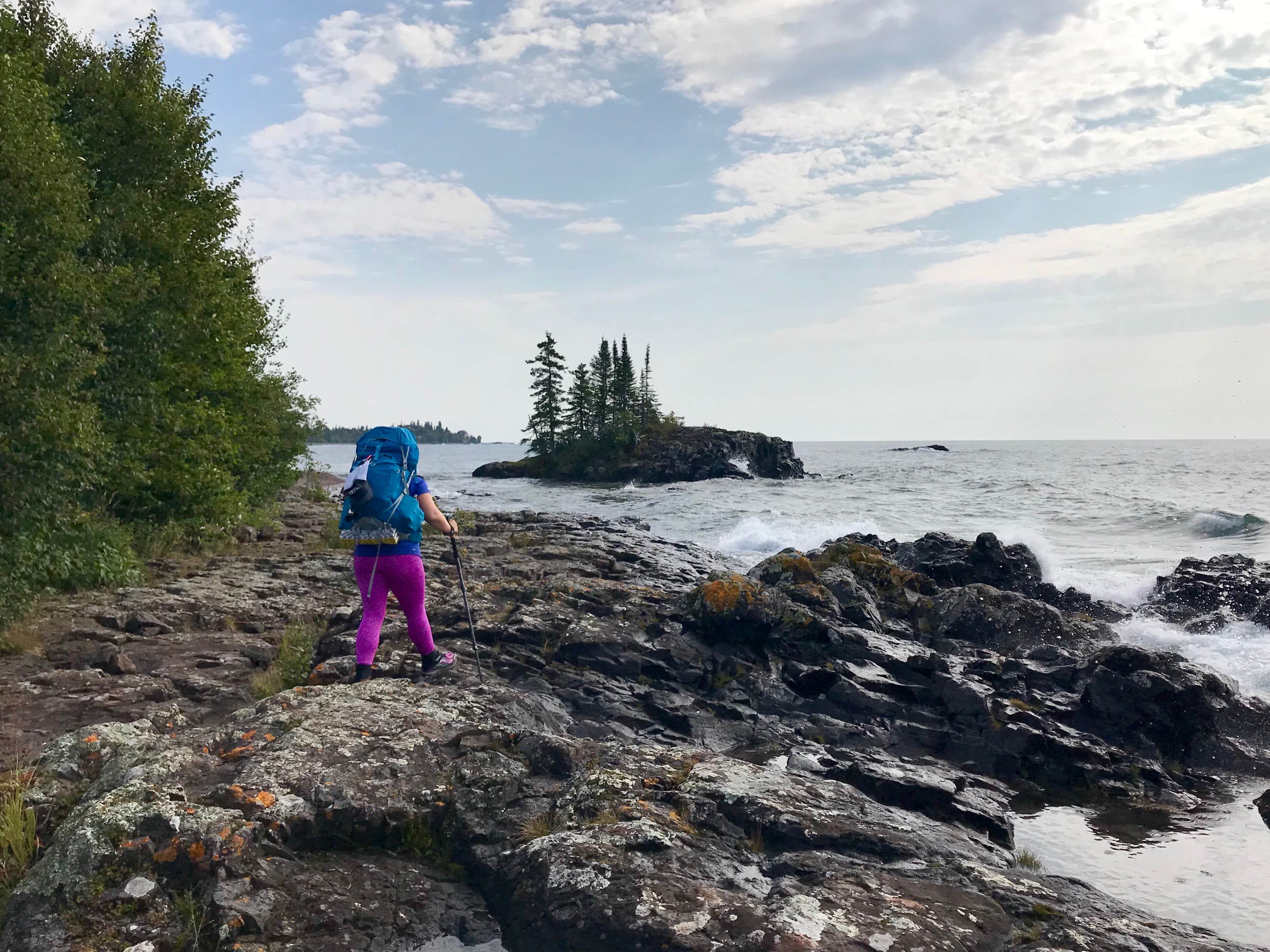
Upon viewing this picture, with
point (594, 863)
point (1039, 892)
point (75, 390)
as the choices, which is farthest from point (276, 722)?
point (75, 390)

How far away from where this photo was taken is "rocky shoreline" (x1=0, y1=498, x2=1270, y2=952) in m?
4.44

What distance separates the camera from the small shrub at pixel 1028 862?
6586mm

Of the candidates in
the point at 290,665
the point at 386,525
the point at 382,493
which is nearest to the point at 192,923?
the point at 386,525

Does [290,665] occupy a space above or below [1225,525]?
above

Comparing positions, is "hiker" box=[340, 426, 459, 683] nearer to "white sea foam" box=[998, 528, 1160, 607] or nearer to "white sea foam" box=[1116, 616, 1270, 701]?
"white sea foam" box=[1116, 616, 1270, 701]

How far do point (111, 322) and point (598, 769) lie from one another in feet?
44.9

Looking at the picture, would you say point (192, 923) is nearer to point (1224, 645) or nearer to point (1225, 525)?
point (1224, 645)

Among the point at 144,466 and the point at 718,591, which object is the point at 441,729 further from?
the point at 144,466

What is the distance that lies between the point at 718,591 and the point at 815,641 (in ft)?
5.64

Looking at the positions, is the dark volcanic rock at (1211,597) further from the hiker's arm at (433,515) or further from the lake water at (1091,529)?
the hiker's arm at (433,515)

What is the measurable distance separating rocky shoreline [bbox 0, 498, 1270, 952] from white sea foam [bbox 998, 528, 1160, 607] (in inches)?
289

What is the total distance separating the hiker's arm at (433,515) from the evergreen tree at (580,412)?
307 ft

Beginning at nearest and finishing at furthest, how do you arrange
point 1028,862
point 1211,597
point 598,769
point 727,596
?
1. point 598,769
2. point 1028,862
3. point 727,596
4. point 1211,597

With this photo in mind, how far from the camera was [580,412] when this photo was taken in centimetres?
10338
